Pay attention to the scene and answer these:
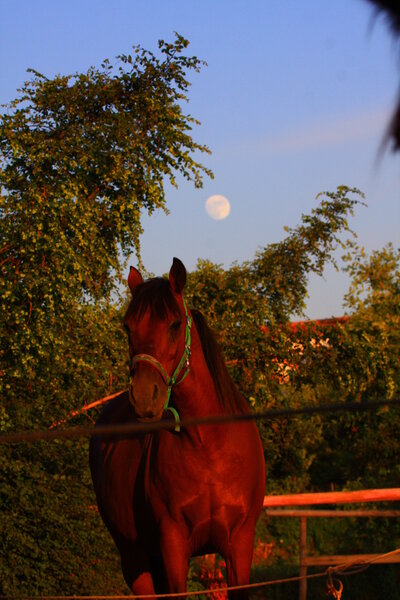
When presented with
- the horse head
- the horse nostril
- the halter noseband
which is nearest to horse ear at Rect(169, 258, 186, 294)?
the horse head

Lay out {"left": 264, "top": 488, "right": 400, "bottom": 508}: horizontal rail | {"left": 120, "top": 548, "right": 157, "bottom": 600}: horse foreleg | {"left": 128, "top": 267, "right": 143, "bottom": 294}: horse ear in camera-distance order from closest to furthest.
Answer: {"left": 128, "top": 267, "right": 143, "bottom": 294}: horse ear
{"left": 120, "top": 548, "right": 157, "bottom": 600}: horse foreleg
{"left": 264, "top": 488, "right": 400, "bottom": 508}: horizontal rail

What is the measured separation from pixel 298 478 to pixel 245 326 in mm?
6874

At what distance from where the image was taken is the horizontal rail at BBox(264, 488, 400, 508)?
7270 millimetres

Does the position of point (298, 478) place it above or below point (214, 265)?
below

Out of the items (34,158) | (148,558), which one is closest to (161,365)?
(148,558)

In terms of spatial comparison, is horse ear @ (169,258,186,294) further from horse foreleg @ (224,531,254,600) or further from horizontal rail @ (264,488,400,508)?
horizontal rail @ (264,488,400,508)

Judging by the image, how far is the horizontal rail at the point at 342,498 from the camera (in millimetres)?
7270

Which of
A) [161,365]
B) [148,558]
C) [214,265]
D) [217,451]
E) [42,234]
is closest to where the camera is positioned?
[161,365]

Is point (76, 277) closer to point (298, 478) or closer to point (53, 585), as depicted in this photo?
point (53, 585)

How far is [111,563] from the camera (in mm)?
9859

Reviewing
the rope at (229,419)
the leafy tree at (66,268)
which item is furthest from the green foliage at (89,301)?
the rope at (229,419)

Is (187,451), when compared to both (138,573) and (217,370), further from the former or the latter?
(138,573)

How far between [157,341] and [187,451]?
68cm

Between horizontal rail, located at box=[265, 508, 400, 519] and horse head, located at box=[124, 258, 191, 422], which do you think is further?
horizontal rail, located at box=[265, 508, 400, 519]
